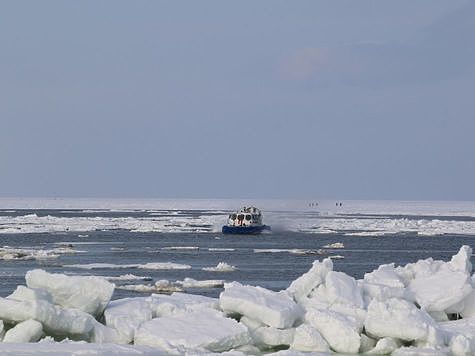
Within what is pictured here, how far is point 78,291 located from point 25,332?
178 cm

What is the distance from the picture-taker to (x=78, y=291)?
18922mm

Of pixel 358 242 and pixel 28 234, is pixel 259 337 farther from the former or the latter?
pixel 28 234

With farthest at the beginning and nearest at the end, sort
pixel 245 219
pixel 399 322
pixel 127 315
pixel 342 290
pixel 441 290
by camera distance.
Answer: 1. pixel 245 219
2. pixel 441 290
3. pixel 342 290
4. pixel 127 315
5. pixel 399 322

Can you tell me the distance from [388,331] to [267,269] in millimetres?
19584

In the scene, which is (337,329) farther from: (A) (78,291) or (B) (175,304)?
(A) (78,291)

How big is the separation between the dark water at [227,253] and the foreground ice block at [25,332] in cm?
842

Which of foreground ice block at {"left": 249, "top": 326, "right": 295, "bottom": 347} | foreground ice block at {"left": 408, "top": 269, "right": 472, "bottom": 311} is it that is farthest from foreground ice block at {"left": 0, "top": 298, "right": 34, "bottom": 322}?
foreground ice block at {"left": 408, "top": 269, "right": 472, "bottom": 311}

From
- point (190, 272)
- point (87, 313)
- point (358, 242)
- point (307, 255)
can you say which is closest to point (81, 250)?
point (307, 255)

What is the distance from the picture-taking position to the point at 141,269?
36.5 m

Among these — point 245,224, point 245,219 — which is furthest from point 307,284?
point 245,219

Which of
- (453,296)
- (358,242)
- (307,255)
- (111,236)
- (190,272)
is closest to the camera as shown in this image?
(453,296)

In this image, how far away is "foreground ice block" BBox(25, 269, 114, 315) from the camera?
18875 mm

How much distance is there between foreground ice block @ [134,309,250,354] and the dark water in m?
7.84

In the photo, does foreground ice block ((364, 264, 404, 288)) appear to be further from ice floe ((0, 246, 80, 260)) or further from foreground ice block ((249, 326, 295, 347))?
ice floe ((0, 246, 80, 260))
